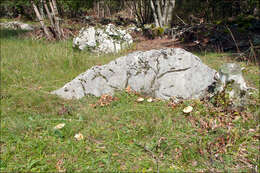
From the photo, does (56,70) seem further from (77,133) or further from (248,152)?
(248,152)

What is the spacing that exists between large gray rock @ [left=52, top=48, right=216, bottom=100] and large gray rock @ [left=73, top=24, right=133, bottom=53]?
2.88 metres

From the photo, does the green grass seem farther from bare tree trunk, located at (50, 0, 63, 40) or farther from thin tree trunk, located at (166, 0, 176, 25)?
thin tree trunk, located at (166, 0, 176, 25)

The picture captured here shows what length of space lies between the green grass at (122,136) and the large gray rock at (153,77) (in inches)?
9.4

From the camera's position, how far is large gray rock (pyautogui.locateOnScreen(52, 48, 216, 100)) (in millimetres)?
3160

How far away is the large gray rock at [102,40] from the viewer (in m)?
6.32

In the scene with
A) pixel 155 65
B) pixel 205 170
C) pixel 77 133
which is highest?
pixel 155 65

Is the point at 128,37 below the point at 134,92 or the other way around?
the other way around

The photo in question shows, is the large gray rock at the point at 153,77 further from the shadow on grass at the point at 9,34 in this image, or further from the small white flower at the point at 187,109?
the shadow on grass at the point at 9,34

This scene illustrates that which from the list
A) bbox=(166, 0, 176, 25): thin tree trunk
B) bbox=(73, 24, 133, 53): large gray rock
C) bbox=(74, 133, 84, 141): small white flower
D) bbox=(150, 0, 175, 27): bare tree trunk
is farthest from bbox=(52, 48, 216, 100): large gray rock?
bbox=(166, 0, 176, 25): thin tree trunk

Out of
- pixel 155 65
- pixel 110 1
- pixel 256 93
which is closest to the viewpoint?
pixel 256 93

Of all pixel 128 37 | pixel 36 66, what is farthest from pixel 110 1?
pixel 36 66

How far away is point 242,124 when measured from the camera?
8.04 ft

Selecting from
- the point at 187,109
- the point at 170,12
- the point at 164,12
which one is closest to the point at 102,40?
the point at 164,12

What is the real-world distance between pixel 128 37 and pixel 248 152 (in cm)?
564
